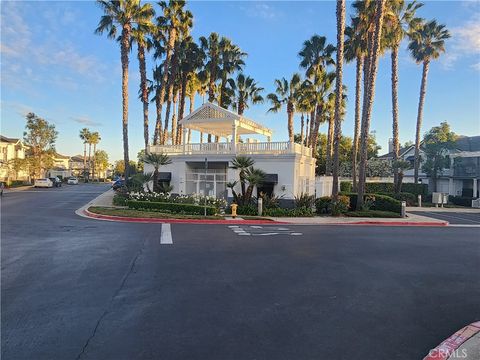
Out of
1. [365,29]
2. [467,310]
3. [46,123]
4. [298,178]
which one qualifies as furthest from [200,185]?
[46,123]

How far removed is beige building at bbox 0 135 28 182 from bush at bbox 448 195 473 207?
57.9 m

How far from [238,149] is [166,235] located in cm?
1277

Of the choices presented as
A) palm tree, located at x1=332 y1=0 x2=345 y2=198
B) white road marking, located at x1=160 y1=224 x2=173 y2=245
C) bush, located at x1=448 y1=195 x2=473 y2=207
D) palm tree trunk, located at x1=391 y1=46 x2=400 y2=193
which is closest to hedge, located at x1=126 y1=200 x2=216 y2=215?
white road marking, located at x1=160 y1=224 x2=173 y2=245

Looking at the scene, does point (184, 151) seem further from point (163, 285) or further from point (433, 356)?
point (433, 356)

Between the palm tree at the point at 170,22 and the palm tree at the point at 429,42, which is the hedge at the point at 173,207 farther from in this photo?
the palm tree at the point at 429,42

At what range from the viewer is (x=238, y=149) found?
25.0 meters

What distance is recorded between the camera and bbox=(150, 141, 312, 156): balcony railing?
23797 mm

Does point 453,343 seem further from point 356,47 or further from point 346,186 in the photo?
point 346,186

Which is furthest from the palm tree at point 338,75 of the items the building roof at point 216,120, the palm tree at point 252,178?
the building roof at point 216,120

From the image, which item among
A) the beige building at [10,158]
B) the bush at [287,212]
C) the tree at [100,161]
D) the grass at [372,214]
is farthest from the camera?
→ the tree at [100,161]

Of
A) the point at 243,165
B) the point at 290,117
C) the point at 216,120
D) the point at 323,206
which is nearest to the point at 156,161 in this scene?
the point at 216,120

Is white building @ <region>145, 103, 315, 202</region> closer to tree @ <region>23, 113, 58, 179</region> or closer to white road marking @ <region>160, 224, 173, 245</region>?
white road marking @ <region>160, 224, 173, 245</region>

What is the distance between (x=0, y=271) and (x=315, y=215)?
1832cm

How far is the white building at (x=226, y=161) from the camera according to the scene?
2366 centimetres
